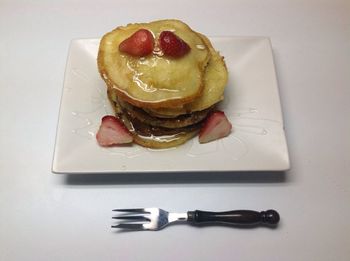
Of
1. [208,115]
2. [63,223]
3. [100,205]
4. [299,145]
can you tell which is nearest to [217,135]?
[208,115]

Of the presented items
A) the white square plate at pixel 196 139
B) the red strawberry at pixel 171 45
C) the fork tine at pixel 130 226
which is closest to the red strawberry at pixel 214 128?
the white square plate at pixel 196 139

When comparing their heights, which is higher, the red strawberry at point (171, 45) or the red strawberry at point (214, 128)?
the red strawberry at point (171, 45)

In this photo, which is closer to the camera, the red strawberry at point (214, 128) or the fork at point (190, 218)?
the fork at point (190, 218)

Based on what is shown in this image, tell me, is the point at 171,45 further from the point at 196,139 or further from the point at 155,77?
the point at 196,139

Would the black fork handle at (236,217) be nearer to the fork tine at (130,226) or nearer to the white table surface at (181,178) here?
the white table surface at (181,178)

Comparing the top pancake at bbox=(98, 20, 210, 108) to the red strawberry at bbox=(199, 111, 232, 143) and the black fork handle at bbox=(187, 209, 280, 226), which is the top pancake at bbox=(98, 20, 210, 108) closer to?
the red strawberry at bbox=(199, 111, 232, 143)

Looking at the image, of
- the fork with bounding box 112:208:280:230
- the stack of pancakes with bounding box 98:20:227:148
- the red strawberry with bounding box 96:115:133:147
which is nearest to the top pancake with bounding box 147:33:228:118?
the stack of pancakes with bounding box 98:20:227:148

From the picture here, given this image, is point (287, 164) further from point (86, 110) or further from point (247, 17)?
point (247, 17)

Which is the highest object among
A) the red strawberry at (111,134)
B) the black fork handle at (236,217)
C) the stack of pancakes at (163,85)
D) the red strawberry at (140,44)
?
the red strawberry at (140,44)
